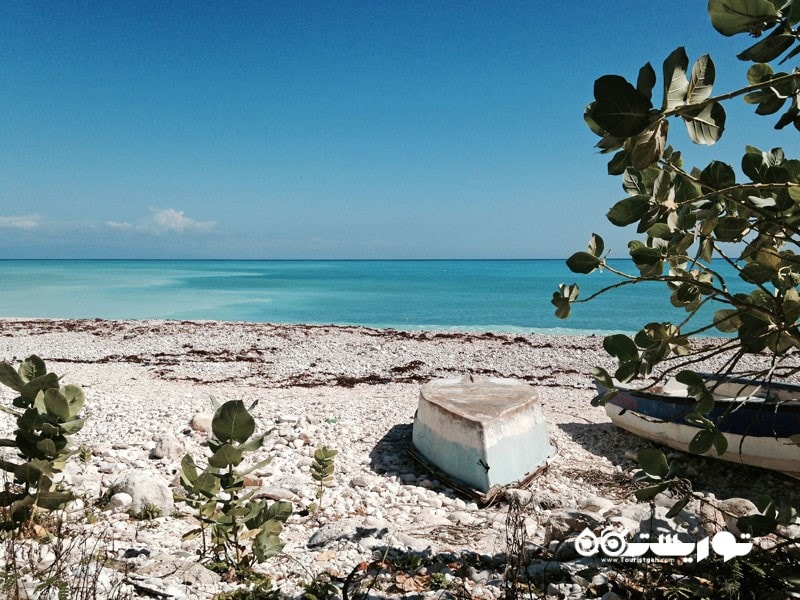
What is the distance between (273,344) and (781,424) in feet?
62.7

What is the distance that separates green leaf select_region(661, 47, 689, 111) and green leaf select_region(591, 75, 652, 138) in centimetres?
9

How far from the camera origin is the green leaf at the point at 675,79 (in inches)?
45.7

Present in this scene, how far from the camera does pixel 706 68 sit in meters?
1.23

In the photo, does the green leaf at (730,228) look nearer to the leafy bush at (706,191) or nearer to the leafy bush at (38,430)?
the leafy bush at (706,191)

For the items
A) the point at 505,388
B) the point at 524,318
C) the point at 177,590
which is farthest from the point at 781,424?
the point at 524,318

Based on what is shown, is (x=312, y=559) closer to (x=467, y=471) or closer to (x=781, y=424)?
(x=467, y=471)

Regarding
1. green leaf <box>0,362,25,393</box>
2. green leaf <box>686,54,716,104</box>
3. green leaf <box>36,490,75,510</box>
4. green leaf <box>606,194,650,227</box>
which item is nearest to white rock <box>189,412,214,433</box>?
green leaf <box>36,490,75,510</box>

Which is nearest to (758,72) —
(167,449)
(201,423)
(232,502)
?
(232,502)

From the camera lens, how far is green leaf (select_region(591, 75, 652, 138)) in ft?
3.68

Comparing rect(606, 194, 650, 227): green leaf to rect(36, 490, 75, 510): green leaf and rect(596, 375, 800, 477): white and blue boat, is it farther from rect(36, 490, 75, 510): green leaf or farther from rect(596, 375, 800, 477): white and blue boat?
rect(596, 375, 800, 477): white and blue boat

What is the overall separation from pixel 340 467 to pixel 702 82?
6833mm

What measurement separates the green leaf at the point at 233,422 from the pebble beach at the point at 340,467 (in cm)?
25

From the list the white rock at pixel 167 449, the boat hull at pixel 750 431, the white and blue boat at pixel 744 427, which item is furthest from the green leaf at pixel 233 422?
the boat hull at pixel 750 431

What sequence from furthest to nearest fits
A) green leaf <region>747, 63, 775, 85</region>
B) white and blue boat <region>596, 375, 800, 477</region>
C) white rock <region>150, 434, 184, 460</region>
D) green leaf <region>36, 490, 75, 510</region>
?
1. white rock <region>150, 434, 184, 460</region>
2. white and blue boat <region>596, 375, 800, 477</region>
3. green leaf <region>36, 490, 75, 510</region>
4. green leaf <region>747, 63, 775, 85</region>
